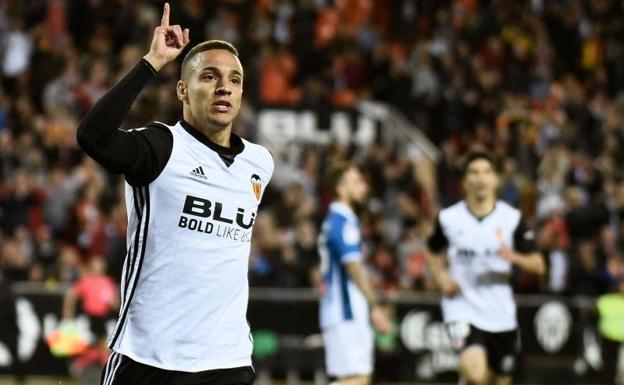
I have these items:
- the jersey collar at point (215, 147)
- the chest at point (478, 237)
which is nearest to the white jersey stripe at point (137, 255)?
the jersey collar at point (215, 147)

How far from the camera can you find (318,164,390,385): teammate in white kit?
1135cm

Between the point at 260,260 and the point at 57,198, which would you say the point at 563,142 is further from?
the point at 57,198

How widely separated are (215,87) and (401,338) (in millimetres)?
11832

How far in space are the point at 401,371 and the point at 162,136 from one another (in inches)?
469

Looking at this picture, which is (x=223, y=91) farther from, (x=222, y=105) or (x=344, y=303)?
(x=344, y=303)

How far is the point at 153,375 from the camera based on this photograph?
5723 millimetres

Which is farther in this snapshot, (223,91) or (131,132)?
(223,91)

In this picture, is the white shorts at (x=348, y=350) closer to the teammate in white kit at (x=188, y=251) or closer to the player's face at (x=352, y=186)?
the player's face at (x=352, y=186)

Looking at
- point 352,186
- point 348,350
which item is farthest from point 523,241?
point 348,350

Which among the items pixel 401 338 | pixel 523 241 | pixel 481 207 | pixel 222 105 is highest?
pixel 481 207

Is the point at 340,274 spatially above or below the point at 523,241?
below

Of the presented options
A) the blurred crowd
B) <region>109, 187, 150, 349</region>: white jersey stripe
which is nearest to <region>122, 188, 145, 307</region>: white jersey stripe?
<region>109, 187, 150, 349</region>: white jersey stripe

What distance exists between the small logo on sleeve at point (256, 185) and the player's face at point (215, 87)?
0.90 ft

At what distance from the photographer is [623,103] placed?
23625 millimetres
